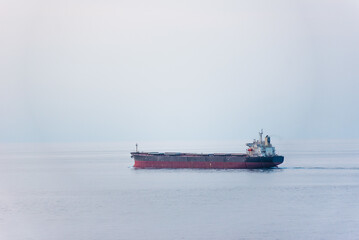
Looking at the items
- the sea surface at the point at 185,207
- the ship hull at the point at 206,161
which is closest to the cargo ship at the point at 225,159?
the ship hull at the point at 206,161

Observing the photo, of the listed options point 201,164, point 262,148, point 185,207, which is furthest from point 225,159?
point 185,207

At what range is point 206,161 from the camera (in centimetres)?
10744

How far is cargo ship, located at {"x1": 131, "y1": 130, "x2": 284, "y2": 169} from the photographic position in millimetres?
100875

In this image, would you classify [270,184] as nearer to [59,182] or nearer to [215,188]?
[215,188]

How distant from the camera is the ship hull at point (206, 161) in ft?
331

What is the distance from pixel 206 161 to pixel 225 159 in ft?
13.0

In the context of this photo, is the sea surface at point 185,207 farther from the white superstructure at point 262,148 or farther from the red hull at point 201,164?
the white superstructure at point 262,148

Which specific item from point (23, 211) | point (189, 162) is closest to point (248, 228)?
point (23, 211)

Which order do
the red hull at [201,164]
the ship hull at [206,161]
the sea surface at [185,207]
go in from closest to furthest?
the sea surface at [185,207], the ship hull at [206,161], the red hull at [201,164]

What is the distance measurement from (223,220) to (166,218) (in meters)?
4.87

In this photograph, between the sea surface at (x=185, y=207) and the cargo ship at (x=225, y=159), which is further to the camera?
the cargo ship at (x=225, y=159)

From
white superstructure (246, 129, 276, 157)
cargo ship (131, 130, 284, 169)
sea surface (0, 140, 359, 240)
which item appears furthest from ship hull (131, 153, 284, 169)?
sea surface (0, 140, 359, 240)

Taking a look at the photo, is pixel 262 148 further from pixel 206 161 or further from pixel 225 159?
pixel 206 161

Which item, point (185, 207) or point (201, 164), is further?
point (201, 164)
